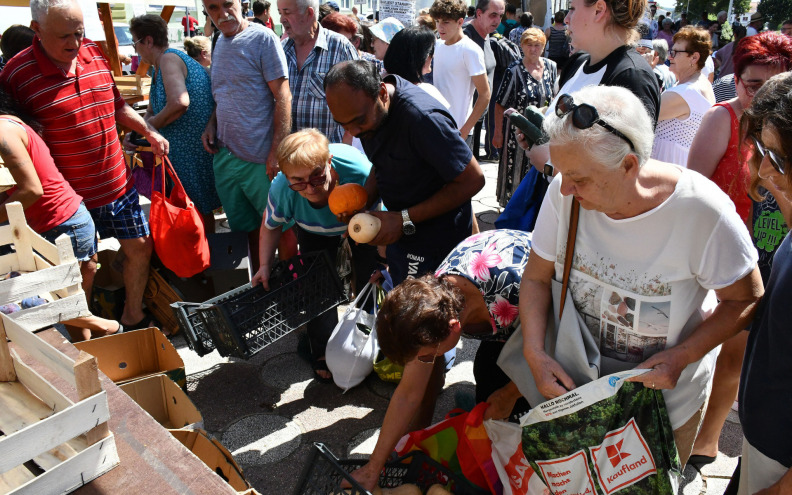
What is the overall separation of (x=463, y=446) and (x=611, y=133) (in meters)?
1.18

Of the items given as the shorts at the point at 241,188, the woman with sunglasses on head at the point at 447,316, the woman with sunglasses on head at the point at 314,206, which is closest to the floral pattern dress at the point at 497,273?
the woman with sunglasses on head at the point at 447,316

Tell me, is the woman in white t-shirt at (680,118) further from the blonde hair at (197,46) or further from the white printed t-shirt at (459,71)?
the blonde hair at (197,46)

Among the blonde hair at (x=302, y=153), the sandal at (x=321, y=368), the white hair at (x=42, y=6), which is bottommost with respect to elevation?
the sandal at (x=321, y=368)

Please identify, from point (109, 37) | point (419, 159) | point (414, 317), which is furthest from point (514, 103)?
point (109, 37)

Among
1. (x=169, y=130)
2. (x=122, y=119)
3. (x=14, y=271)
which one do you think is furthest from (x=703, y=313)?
(x=169, y=130)

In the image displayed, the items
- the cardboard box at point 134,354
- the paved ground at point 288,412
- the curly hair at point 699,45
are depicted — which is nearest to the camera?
the paved ground at point 288,412

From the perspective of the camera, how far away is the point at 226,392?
3.03m

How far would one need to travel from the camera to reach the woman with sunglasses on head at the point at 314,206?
257 cm

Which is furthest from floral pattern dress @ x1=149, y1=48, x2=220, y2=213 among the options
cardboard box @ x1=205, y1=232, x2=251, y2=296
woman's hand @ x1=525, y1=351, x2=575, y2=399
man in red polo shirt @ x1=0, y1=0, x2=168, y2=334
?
woman's hand @ x1=525, y1=351, x2=575, y2=399

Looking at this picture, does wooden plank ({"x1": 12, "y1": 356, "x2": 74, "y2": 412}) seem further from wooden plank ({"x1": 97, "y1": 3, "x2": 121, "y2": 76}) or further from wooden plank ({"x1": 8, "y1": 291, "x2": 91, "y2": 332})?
wooden plank ({"x1": 97, "y1": 3, "x2": 121, "y2": 76})

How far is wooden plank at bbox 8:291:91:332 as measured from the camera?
1627mm

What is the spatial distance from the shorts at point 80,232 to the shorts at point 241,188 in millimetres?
959

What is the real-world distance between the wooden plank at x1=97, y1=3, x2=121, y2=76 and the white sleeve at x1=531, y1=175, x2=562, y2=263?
6554mm

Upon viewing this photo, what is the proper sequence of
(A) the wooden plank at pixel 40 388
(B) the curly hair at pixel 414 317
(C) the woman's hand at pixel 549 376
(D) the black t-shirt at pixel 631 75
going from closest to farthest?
(A) the wooden plank at pixel 40 388 → (C) the woman's hand at pixel 549 376 → (B) the curly hair at pixel 414 317 → (D) the black t-shirt at pixel 631 75
